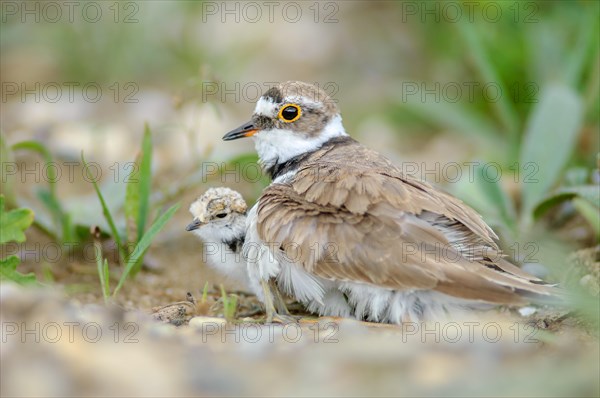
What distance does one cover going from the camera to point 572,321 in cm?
443

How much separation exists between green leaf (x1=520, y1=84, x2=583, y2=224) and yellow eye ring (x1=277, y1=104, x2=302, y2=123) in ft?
5.82

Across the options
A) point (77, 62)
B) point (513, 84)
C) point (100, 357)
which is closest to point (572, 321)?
point (100, 357)

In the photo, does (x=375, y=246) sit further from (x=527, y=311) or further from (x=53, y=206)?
(x=53, y=206)

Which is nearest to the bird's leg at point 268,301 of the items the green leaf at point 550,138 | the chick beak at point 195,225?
the chick beak at point 195,225

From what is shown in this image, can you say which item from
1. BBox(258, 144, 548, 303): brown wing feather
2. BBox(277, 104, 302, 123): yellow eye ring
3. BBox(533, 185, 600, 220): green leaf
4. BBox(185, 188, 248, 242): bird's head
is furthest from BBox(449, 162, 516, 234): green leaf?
BBox(185, 188, 248, 242): bird's head

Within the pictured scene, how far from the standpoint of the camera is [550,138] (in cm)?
638

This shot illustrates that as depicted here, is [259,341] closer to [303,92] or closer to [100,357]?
[100,357]

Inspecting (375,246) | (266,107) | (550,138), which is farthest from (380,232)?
(550,138)

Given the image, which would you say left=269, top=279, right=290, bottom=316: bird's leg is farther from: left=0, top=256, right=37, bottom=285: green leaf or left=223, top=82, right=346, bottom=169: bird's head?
left=0, top=256, right=37, bottom=285: green leaf

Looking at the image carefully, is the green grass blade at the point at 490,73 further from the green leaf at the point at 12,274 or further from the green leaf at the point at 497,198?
the green leaf at the point at 12,274

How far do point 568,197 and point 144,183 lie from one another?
2.75 meters

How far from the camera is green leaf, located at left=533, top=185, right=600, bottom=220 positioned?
529cm

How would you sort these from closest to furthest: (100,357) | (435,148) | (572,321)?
1. (100,357)
2. (572,321)
3. (435,148)

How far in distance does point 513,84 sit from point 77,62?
14.6 ft
